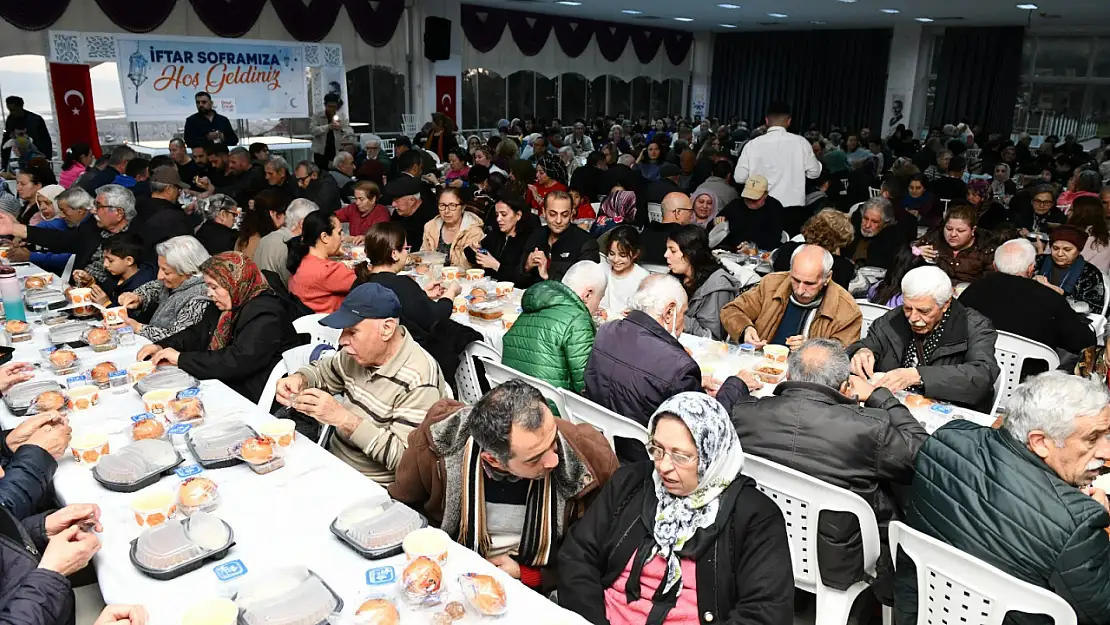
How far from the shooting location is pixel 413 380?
282 cm

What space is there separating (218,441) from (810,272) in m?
2.70

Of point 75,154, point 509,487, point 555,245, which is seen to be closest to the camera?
point 509,487

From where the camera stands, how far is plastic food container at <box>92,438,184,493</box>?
2.41m

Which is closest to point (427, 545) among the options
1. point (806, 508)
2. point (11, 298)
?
point (806, 508)

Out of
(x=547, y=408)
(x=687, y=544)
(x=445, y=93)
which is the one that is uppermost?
(x=445, y=93)

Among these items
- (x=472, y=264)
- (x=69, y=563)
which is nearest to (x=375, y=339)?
(x=69, y=563)

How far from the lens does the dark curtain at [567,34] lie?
51.2 feet

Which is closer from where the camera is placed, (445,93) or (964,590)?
(964,590)

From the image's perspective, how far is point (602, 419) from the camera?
2.93m

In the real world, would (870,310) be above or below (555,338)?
below

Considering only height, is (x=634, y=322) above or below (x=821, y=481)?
above

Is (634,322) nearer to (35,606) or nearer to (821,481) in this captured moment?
(821,481)

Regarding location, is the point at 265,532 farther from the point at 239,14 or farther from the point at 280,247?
the point at 239,14

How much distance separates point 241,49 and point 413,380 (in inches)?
431
